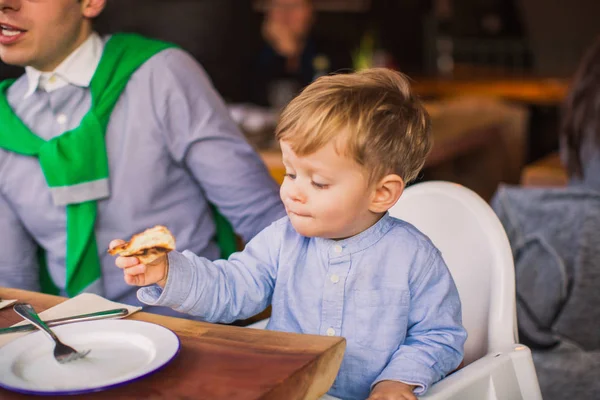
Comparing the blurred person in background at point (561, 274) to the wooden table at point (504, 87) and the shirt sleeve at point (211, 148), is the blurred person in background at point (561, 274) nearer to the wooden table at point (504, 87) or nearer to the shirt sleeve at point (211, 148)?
the shirt sleeve at point (211, 148)

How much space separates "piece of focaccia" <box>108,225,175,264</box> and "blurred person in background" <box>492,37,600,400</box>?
1191 mm

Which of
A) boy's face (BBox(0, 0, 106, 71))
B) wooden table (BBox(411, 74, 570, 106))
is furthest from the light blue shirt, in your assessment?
wooden table (BBox(411, 74, 570, 106))

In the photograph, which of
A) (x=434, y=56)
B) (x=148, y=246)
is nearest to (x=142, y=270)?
(x=148, y=246)

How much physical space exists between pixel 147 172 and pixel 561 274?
1017 millimetres

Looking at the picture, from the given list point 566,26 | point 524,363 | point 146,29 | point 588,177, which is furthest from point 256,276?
point 566,26

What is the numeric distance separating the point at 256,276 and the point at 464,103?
3.75 metres

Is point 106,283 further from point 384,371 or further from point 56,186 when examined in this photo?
point 384,371

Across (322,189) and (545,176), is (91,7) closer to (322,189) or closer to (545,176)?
(322,189)

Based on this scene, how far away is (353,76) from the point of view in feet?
3.99

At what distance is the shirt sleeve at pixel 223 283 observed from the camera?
114 cm

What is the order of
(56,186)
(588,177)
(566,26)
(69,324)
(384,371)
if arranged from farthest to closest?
(566,26)
(588,177)
(56,186)
(384,371)
(69,324)

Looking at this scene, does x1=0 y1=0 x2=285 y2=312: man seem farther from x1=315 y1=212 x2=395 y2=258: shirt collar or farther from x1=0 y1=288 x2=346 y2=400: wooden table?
x1=0 y1=288 x2=346 y2=400: wooden table

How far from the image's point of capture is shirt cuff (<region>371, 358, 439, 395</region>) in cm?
114

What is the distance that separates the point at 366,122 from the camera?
114cm
